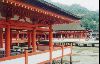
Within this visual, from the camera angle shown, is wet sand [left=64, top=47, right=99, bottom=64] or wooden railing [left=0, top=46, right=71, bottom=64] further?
wet sand [left=64, top=47, right=99, bottom=64]

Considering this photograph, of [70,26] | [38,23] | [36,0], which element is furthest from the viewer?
[70,26]

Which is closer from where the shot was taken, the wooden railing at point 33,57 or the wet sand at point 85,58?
the wooden railing at point 33,57

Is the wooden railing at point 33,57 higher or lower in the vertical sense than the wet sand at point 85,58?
higher

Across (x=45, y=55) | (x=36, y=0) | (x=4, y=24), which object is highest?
(x=36, y=0)

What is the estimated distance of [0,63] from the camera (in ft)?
33.2

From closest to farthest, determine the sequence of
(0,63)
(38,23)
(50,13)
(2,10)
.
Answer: (0,63), (2,10), (50,13), (38,23)

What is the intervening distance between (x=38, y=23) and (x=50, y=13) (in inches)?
155

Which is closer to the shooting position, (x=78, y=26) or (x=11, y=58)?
(x=11, y=58)

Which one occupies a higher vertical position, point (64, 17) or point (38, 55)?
point (64, 17)

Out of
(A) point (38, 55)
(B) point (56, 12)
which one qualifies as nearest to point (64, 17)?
(B) point (56, 12)

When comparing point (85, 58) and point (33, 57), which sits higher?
point (33, 57)

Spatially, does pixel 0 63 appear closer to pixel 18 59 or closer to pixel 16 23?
pixel 18 59

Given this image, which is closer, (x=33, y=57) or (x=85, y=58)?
(x=33, y=57)

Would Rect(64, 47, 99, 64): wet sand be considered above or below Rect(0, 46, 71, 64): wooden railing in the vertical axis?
below
